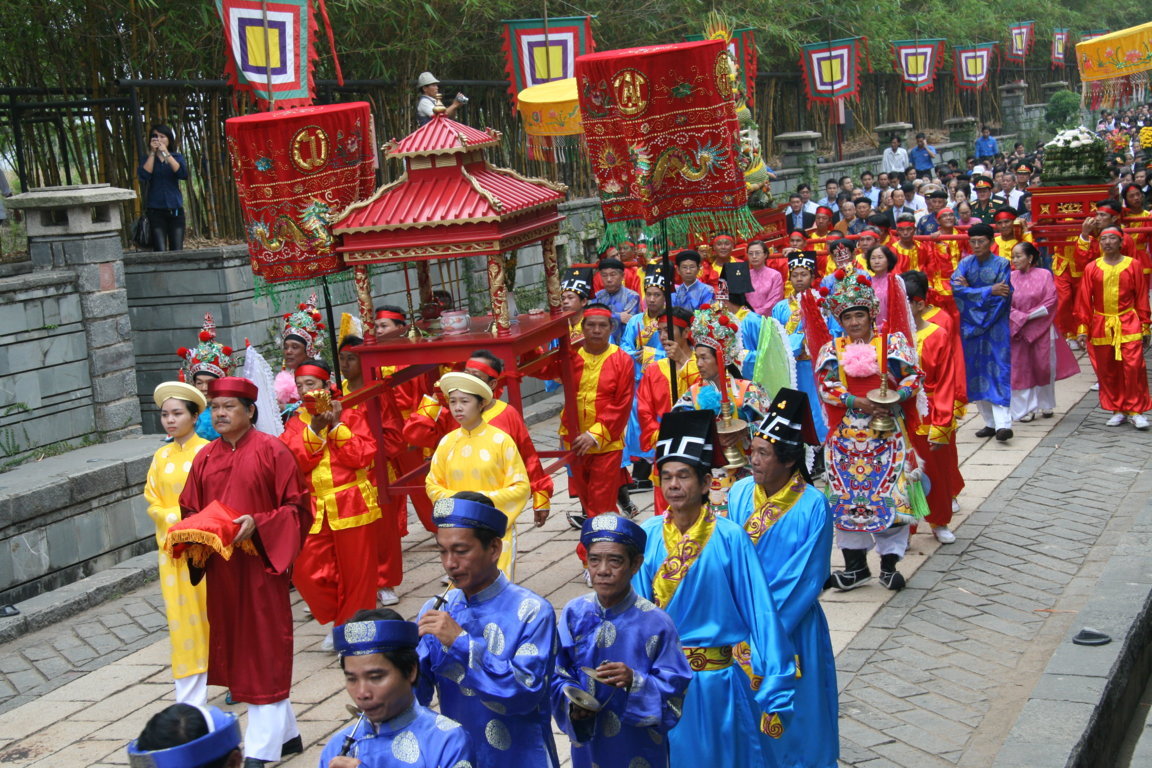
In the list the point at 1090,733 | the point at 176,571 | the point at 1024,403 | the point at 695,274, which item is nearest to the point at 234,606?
the point at 176,571

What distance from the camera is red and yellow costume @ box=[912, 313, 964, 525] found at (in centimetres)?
894

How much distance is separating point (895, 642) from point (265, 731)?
341cm

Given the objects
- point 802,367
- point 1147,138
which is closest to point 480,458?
point 802,367

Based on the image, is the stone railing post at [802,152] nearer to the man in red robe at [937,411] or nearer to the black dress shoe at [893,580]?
the man in red robe at [937,411]

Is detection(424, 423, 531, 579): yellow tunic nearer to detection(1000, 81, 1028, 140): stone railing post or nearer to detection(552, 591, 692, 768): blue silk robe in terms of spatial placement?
detection(552, 591, 692, 768): blue silk robe

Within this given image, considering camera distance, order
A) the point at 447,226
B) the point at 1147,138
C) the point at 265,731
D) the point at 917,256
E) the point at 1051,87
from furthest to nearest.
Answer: the point at 1051,87 < the point at 1147,138 < the point at 917,256 < the point at 447,226 < the point at 265,731

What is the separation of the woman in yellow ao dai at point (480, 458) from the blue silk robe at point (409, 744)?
3406mm

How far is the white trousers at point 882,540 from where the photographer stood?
8344 mm

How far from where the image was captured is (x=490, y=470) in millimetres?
7223

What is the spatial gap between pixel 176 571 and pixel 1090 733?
4.24m

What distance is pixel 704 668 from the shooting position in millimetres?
4828

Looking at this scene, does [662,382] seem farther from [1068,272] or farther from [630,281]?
[1068,272]

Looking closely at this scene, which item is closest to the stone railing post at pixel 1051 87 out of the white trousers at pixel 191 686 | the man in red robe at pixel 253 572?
the man in red robe at pixel 253 572

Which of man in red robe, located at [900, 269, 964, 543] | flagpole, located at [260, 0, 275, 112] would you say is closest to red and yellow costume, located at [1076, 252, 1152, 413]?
man in red robe, located at [900, 269, 964, 543]
